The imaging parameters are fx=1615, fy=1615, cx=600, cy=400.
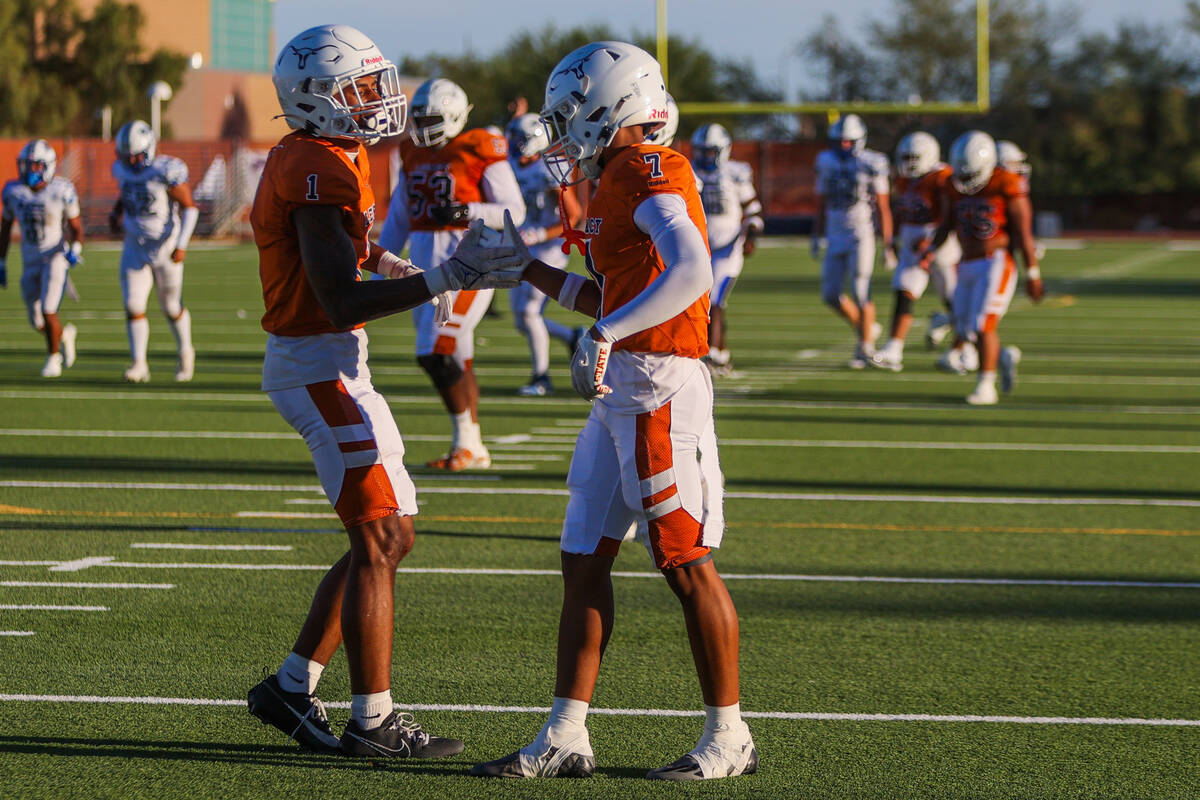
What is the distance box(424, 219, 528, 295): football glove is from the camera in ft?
13.3

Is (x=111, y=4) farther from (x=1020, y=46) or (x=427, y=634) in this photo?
(x=427, y=634)

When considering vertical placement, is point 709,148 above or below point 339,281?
above

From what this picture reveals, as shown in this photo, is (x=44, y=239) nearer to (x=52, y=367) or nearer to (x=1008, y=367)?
(x=52, y=367)

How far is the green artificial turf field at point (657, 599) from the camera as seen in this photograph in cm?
436

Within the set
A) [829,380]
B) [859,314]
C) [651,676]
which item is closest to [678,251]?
[651,676]

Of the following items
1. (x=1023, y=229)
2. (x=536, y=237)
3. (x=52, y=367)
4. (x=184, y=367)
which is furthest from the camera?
(x=52, y=367)

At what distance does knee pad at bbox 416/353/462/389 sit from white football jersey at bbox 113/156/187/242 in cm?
495

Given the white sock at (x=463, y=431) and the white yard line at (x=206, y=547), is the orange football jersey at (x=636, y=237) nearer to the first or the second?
the white yard line at (x=206, y=547)

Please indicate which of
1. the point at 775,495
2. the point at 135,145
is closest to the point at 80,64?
the point at 135,145

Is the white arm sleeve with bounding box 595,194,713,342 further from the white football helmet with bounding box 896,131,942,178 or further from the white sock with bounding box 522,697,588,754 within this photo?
the white football helmet with bounding box 896,131,942,178

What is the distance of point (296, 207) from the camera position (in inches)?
165

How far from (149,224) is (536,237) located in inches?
137

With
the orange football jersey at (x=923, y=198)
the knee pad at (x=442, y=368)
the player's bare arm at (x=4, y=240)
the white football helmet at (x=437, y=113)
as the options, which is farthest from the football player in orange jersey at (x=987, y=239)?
the player's bare arm at (x=4, y=240)

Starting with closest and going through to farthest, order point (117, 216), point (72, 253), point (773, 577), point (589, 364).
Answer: point (589, 364), point (773, 577), point (117, 216), point (72, 253)
